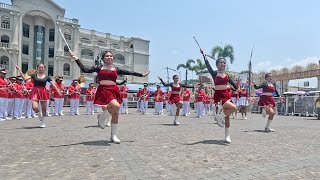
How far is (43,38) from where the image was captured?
56438mm

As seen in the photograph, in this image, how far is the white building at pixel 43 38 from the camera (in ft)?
167

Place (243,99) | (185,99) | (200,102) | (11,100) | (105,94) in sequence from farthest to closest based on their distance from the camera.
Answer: (185,99) < (200,102) < (243,99) < (11,100) < (105,94)

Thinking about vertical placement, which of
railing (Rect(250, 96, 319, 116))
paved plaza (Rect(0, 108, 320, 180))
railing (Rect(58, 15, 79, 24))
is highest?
railing (Rect(58, 15, 79, 24))

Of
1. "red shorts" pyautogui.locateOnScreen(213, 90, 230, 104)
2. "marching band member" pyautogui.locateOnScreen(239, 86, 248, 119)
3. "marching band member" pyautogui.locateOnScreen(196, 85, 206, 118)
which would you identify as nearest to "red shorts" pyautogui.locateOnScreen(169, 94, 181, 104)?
"red shorts" pyautogui.locateOnScreen(213, 90, 230, 104)

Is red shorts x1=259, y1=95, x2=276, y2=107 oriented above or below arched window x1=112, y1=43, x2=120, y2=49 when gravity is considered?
below

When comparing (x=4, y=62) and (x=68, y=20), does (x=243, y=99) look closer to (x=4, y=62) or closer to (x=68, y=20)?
(x=4, y=62)

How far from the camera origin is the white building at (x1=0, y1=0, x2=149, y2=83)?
5103cm

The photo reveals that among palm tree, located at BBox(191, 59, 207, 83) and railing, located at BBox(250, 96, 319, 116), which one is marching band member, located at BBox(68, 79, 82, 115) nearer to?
railing, located at BBox(250, 96, 319, 116)

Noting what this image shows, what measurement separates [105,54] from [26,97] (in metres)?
10.6

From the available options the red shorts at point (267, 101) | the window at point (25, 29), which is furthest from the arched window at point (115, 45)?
the red shorts at point (267, 101)

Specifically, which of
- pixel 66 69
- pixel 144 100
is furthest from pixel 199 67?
pixel 144 100

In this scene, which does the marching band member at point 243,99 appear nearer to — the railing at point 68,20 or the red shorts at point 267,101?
the red shorts at point 267,101

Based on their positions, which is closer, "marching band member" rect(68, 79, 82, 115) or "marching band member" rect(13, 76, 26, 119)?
"marching band member" rect(13, 76, 26, 119)

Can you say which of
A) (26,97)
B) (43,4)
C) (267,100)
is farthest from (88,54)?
(267,100)
